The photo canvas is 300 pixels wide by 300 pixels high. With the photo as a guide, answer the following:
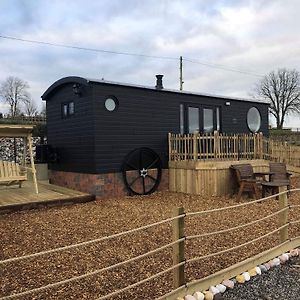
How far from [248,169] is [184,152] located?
71.2 inches

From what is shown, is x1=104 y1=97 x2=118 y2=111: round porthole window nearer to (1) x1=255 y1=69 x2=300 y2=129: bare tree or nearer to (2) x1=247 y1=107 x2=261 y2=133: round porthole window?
(2) x1=247 y1=107 x2=261 y2=133: round porthole window

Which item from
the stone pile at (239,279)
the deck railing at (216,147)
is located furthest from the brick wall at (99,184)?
the stone pile at (239,279)

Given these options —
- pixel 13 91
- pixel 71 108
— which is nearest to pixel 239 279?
pixel 71 108

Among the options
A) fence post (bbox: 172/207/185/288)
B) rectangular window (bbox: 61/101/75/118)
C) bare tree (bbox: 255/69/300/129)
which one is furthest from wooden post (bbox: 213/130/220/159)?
bare tree (bbox: 255/69/300/129)

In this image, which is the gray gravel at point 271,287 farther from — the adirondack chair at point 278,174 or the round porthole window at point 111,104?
the round porthole window at point 111,104

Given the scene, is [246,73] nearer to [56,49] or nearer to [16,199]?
[56,49]

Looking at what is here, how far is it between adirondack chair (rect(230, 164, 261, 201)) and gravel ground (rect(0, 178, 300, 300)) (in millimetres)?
596

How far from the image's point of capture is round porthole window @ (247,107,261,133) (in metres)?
12.8

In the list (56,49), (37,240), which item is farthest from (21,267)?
(56,49)

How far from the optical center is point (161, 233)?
17.1 ft

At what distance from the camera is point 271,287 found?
3.53 m

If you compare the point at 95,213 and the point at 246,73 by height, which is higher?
the point at 246,73

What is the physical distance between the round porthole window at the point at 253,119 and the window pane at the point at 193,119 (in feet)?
9.25

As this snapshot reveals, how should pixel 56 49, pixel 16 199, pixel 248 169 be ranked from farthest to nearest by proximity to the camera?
1. pixel 56 49
2. pixel 248 169
3. pixel 16 199
